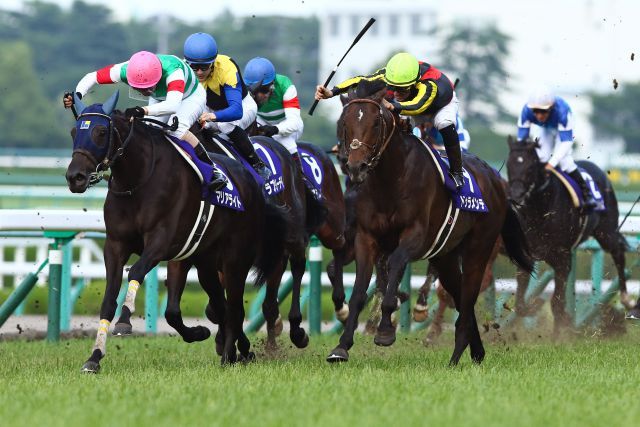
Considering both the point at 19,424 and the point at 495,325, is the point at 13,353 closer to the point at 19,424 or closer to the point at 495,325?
the point at 495,325

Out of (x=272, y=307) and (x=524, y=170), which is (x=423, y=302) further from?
(x=272, y=307)

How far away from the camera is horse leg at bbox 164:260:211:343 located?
806 centimetres

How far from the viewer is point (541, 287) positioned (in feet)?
38.5

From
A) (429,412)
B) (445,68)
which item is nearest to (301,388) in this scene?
(429,412)

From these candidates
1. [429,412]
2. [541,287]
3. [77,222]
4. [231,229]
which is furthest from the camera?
[541,287]

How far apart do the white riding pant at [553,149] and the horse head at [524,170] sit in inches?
4.9

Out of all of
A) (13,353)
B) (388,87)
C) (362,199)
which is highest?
Answer: (388,87)

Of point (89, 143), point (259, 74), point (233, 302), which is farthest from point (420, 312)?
point (89, 143)

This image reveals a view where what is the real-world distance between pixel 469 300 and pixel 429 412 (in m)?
2.94

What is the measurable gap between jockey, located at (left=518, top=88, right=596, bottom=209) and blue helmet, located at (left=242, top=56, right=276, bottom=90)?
2.63m

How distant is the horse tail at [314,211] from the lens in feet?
31.1

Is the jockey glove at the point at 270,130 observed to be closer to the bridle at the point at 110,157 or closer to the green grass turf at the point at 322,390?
the green grass turf at the point at 322,390

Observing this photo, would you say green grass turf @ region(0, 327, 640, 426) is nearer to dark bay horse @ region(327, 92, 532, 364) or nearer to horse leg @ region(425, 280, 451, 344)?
dark bay horse @ region(327, 92, 532, 364)

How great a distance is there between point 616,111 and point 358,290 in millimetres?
43025
